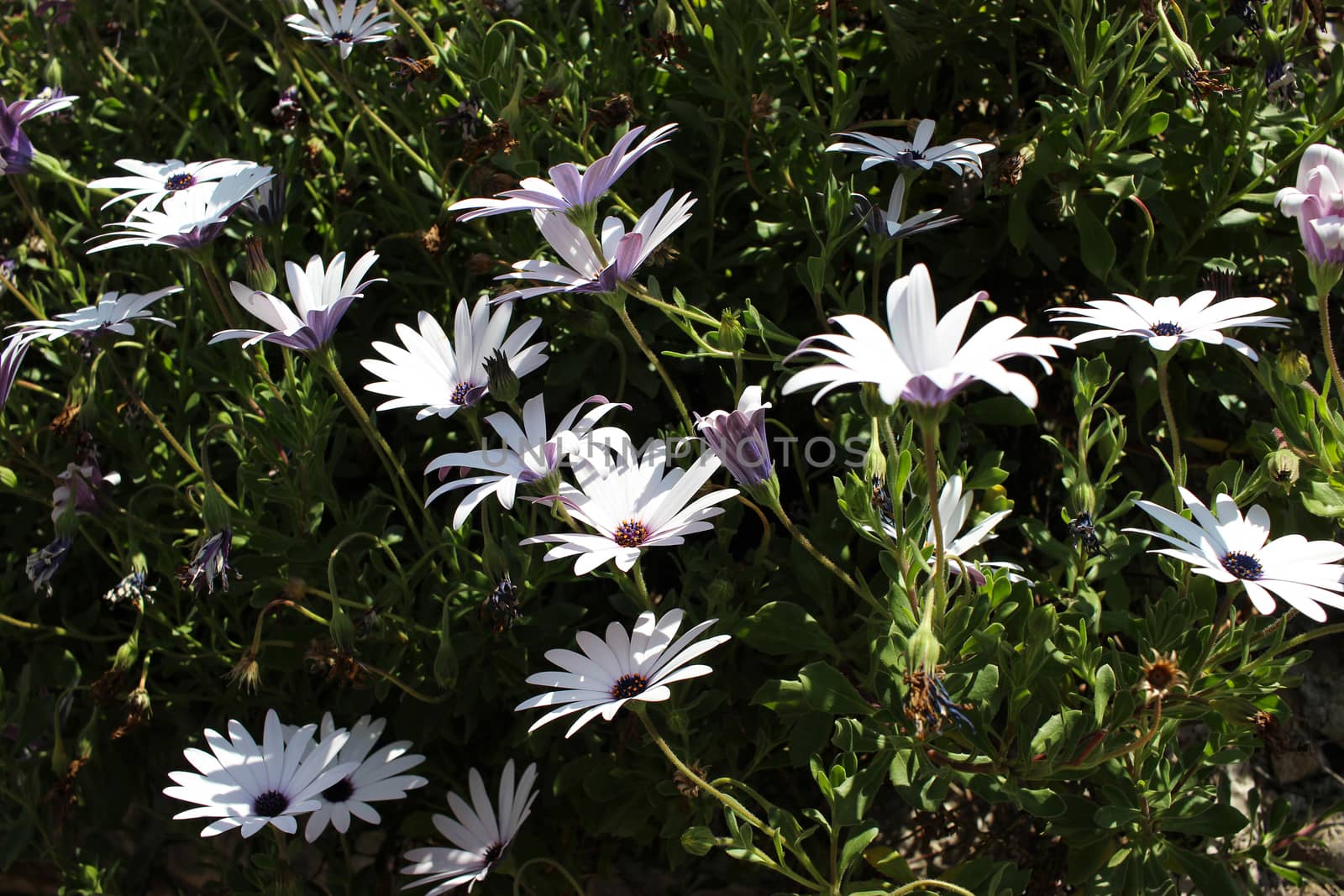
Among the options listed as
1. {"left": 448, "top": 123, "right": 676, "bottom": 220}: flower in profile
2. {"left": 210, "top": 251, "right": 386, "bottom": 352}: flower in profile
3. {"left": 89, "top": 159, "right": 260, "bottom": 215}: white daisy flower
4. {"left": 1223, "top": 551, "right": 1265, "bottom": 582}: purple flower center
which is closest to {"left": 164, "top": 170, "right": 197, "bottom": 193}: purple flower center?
{"left": 89, "top": 159, "right": 260, "bottom": 215}: white daisy flower

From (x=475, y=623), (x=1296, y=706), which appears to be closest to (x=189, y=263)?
(x=475, y=623)

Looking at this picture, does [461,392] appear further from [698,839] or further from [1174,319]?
[1174,319]

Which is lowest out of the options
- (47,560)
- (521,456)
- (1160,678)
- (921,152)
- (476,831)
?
(476,831)

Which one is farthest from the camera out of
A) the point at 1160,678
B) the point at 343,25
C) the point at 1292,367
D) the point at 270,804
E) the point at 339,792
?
the point at 343,25

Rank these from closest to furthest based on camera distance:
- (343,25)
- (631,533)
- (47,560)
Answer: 1. (631,533)
2. (47,560)
3. (343,25)

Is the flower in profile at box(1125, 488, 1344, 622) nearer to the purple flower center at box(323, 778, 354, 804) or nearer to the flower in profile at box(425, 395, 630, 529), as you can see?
the flower in profile at box(425, 395, 630, 529)

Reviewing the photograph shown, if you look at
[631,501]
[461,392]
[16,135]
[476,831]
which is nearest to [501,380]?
[461,392]

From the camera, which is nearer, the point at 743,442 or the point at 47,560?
the point at 743,442
